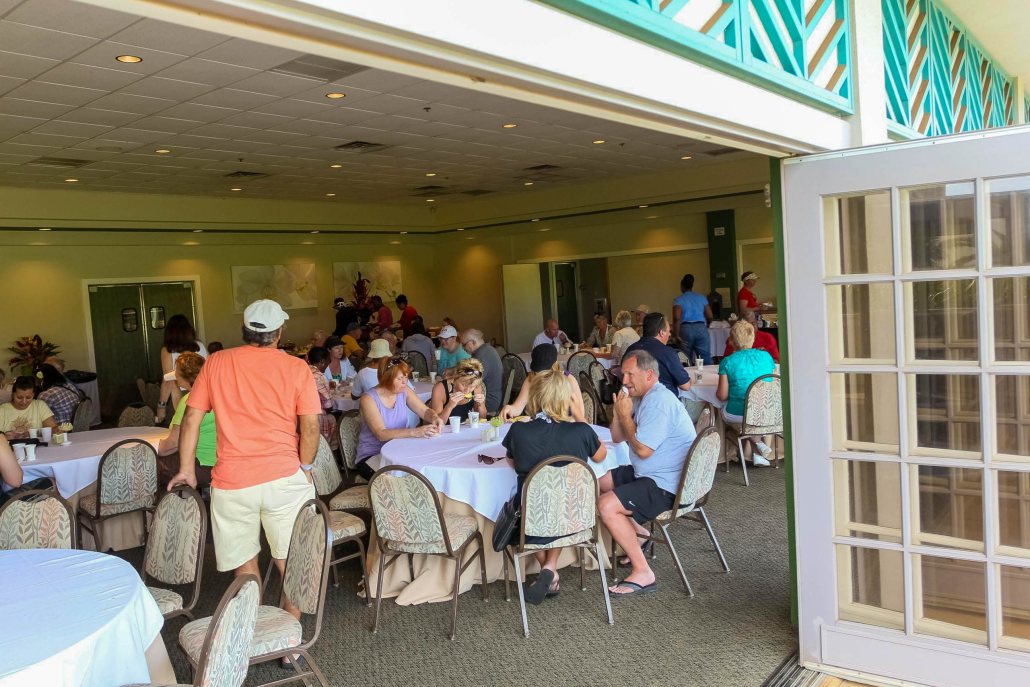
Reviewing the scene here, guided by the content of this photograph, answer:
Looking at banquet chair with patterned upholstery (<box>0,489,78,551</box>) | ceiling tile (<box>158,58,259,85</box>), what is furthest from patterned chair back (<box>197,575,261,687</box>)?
ceiling tile (<box>158,58,259,85</box>)

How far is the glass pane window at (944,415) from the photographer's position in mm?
3020

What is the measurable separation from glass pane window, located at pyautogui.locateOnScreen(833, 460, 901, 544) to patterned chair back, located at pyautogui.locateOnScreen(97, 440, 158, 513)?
4.15m

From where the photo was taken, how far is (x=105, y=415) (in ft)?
40.7

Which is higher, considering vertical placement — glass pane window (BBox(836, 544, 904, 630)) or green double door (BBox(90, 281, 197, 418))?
green double door (BBox(90, 281, 197, 418))

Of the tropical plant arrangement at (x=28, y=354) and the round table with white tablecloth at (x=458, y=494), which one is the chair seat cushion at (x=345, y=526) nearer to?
the round table with white tablecloth at (x=458, y=494)

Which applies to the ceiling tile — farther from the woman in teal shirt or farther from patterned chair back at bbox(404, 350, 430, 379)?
patterned chair back at bbox(404, 350, 430, 379)

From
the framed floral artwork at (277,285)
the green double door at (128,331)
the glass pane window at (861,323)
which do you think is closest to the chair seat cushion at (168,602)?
the glass pane window at (861,323)

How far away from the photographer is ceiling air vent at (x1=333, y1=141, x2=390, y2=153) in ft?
29.5

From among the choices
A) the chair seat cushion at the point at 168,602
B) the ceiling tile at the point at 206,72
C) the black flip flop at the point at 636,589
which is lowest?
the black flip flop at the point at 636,589

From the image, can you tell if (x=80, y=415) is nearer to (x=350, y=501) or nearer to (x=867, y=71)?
(x=350, y=501)

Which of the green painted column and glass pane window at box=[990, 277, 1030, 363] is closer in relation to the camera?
glass pane window at box=[990, 277, 1030, 363]

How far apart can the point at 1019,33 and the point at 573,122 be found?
14.2 ft

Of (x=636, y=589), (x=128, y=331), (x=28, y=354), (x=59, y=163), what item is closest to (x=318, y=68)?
(x=636, y=589)

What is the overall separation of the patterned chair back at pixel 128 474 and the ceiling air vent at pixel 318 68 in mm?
2931
